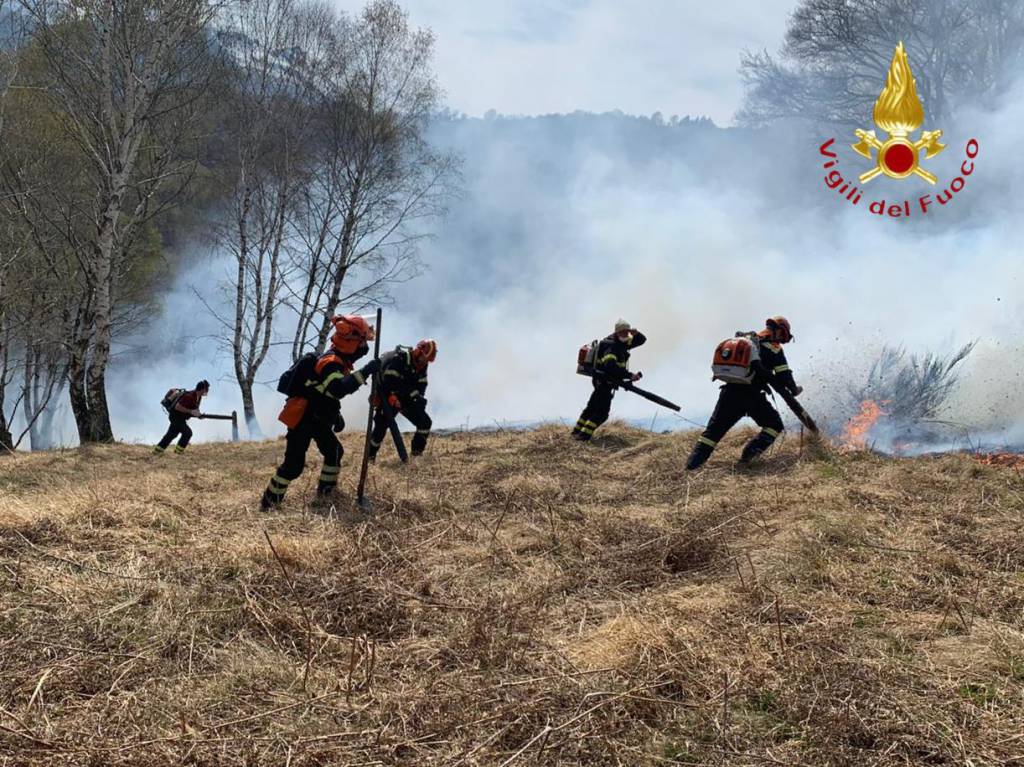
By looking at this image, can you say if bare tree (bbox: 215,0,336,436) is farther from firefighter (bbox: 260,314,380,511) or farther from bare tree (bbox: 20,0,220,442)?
firefighter (bbox: 260,314,380,511)

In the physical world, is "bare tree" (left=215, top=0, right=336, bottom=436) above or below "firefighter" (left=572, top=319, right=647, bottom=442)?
above

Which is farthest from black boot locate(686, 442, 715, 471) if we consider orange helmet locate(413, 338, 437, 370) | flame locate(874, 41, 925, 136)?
flame locate(874, 41, 925, 136)

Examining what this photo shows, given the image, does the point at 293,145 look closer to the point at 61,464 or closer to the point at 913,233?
the point at 61,464

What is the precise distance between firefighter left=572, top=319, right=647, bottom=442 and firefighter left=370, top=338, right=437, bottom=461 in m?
2.10

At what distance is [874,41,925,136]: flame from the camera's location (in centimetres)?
1146

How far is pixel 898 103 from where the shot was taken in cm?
1174

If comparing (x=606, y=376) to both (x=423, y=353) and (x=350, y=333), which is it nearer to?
(x=423, y=353)

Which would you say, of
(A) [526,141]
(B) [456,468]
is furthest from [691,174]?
(B) [456,468]

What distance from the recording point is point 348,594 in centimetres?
409

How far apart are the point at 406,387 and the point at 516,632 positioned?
6908 mm

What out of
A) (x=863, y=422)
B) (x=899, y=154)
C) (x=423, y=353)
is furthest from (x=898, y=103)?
(x=423, y=353)

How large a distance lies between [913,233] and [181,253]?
72.4 feet

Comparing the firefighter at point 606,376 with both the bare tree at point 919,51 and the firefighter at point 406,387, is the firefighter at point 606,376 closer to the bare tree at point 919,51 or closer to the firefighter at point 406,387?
the firefighter at point 406,387

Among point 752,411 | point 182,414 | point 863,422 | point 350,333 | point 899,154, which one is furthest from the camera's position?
point 899,154
